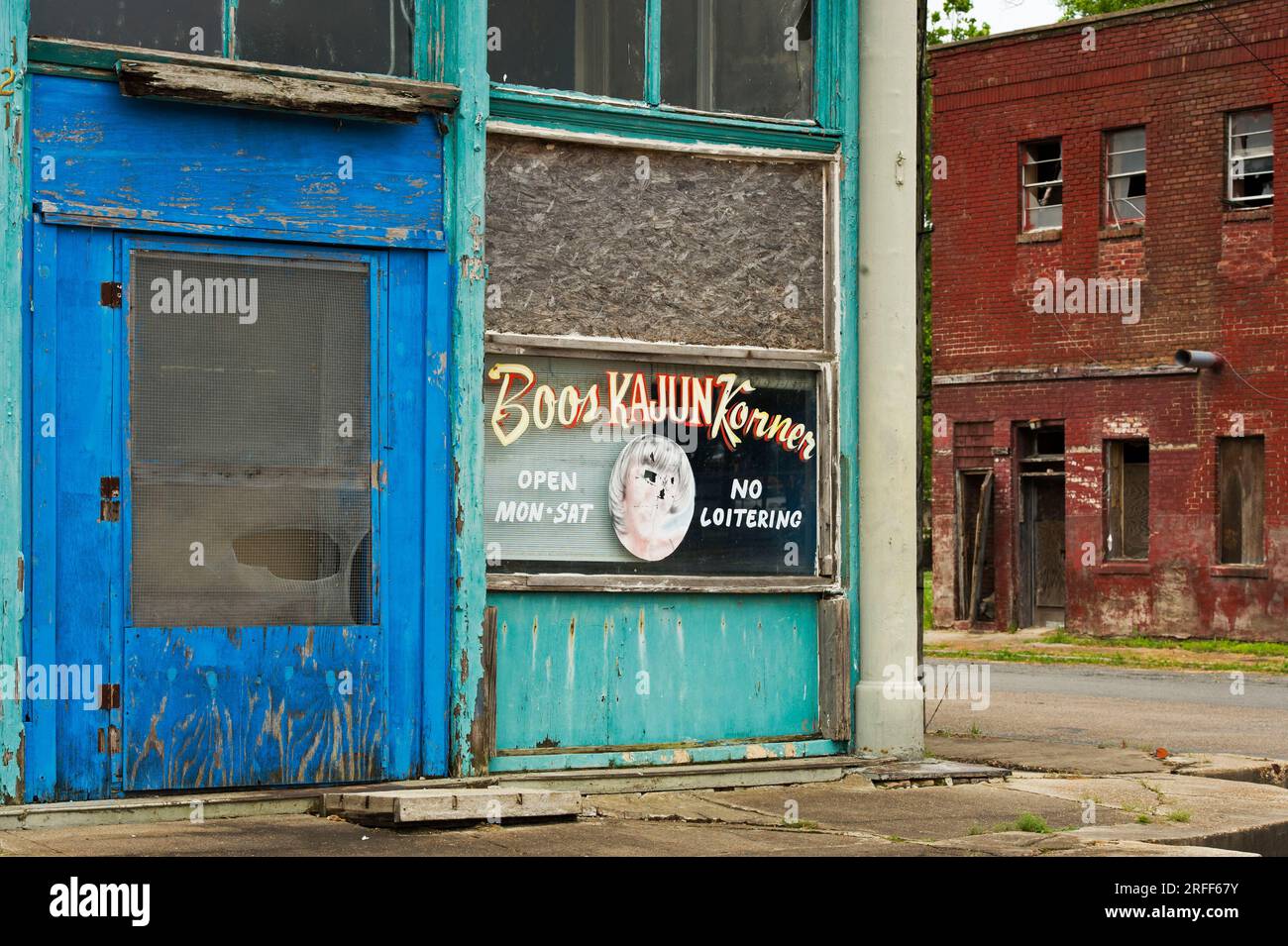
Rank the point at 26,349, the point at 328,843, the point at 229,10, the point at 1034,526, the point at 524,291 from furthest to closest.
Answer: the point at 1034,526, the point at 524,291, the point at 229,10, the point at 26,349, the point at 328,843

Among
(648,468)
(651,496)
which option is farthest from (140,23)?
(651,496)

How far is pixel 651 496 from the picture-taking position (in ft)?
32.4

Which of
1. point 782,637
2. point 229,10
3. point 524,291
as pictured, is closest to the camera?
point 229,10

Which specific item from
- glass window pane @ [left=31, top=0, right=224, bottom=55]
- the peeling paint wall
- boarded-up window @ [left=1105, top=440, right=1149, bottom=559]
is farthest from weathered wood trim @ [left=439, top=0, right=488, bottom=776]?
boarded-up window @ [left=1105, top=440, right=1149, bottom=559]

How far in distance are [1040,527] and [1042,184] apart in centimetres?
514

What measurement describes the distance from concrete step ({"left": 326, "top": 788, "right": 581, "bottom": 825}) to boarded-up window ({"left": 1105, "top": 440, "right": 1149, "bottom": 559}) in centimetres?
1948

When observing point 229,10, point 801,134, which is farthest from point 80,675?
point 801,134

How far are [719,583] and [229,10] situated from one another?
3864 mm

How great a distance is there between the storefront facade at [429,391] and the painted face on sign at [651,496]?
0.06ft

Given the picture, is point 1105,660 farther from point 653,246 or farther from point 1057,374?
point 653,246

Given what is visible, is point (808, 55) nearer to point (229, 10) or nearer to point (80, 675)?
point (229, 10)

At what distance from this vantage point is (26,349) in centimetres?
812

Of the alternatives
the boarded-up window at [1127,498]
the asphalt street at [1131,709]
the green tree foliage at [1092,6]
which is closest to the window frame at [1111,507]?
the boarded-up window at [1127,498]

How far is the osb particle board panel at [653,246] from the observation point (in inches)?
373
